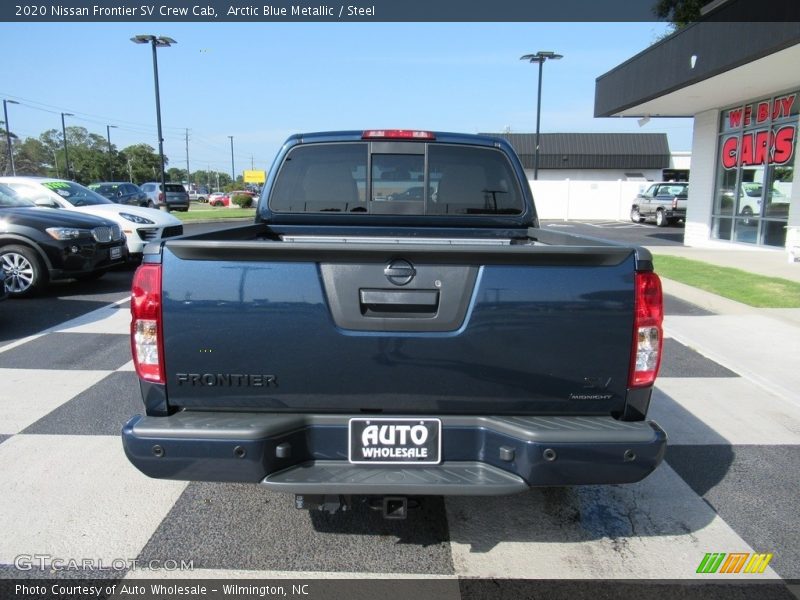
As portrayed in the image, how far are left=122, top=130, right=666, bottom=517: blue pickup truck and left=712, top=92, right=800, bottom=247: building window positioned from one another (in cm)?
1424

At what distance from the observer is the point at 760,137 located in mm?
15086

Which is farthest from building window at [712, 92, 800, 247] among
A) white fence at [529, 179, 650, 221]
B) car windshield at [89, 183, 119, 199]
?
car windshield at [89, 183, 119, 199]

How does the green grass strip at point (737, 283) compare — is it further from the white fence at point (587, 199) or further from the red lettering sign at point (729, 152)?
the white fence at point (587, 199)

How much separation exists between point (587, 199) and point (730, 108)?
19.8m

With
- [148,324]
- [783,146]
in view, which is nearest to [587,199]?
[783,146]

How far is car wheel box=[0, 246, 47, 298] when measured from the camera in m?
8.47

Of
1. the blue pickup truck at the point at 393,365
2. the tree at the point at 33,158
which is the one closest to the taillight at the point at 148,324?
the blue pickup truck at the point at 393,365

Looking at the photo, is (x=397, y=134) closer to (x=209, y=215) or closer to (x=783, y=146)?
(x=783, y=146)

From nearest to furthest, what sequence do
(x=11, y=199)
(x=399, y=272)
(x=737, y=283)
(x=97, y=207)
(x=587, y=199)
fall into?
(x=399, y=272) < (x=11, y=199) < (x=737, y=283) < (x=97, y=207) < (x=587, y=199)

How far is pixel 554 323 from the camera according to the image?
7.95 ft

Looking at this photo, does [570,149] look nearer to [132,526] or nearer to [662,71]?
[662,71]

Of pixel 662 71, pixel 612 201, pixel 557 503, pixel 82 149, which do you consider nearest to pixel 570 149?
pixel 612 201

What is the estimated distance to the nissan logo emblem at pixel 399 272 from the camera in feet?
8.02

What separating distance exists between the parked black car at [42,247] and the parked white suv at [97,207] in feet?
4.17
